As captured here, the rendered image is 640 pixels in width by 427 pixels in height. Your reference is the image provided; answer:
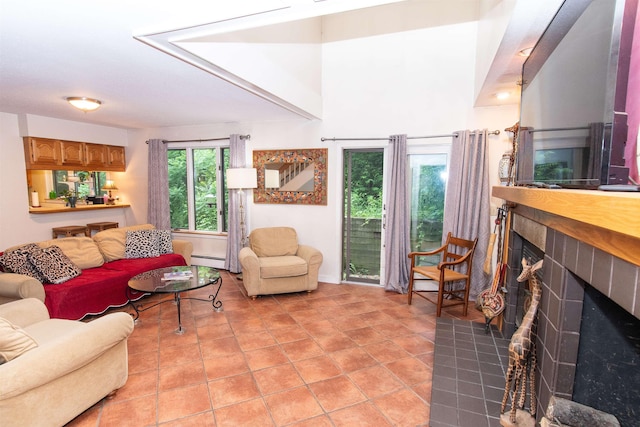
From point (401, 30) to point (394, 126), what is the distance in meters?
1.18

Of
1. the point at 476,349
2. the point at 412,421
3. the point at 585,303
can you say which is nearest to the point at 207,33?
the point at 585,303

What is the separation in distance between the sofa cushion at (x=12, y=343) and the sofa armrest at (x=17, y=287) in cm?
130

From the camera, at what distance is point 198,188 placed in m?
5.36

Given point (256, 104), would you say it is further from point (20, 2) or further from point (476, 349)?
point (476, 349)

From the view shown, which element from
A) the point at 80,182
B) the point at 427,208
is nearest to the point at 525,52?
the point at 427,208

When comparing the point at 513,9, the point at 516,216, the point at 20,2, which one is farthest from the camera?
the point at 516,216

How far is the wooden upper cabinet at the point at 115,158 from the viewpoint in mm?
5436

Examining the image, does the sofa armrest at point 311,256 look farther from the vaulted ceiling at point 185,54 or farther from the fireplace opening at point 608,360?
the fireplace opening at point 608,360

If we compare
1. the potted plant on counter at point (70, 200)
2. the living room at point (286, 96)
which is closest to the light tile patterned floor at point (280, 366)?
the living room at point (286, 96)

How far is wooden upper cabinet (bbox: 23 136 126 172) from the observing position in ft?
14.4

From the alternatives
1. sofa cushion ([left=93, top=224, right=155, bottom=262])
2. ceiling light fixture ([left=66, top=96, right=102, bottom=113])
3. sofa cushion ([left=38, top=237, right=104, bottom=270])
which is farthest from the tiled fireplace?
sofa cushion ([left=93, top=224, right=155, bottom=262])

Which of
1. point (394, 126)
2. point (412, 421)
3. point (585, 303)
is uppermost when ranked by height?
point (394, 126)

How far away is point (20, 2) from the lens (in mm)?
1640

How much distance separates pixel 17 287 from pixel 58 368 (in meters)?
1.52
